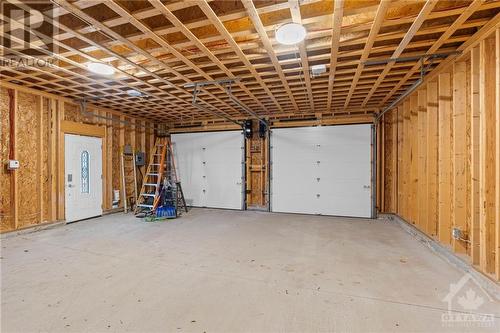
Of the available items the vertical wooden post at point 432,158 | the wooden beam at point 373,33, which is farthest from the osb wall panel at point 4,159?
the vertical wooden post at point 432,158

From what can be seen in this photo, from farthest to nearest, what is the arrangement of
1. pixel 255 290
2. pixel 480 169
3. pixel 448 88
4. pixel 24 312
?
pixel 448 88, pixel 480 169, pixel 255 290, pixel 24 312

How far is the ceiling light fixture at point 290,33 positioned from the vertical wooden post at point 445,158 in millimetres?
2621

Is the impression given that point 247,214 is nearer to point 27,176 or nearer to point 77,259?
point 77,259

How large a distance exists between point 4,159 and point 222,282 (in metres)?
4.85

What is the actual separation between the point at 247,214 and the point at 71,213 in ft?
14.0

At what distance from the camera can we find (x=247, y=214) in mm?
6902

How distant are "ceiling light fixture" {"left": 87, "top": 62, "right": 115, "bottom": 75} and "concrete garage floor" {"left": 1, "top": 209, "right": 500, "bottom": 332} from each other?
9.31ft

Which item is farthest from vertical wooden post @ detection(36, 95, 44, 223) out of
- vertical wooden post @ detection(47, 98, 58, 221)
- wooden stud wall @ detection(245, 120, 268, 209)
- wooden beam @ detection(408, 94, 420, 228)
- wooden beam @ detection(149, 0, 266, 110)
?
wooden beam @ detection(408, 94, 420, 228)

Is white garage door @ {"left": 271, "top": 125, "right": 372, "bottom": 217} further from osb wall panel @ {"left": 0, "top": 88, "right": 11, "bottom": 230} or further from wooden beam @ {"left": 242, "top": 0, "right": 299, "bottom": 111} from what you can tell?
osb wall panel @ {"left": 0, "top": 88, "right": 11, "bottom": 230}

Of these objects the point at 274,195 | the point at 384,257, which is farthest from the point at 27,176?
the point at 384,257

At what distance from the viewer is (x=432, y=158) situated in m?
4.16

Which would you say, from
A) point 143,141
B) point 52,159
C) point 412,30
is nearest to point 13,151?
point 52,159

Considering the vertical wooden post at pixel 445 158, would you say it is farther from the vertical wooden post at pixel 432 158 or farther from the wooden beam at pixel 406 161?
the wooden beam at pixel 406 161

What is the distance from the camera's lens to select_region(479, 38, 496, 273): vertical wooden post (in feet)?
8.84
